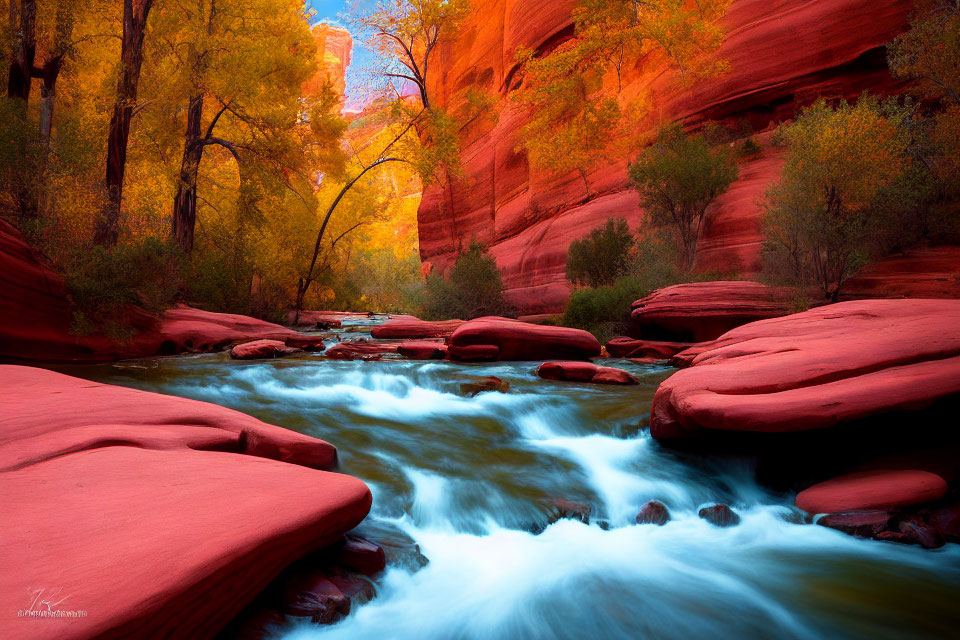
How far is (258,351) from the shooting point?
9703 millimetres

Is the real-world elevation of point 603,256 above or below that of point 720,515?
above

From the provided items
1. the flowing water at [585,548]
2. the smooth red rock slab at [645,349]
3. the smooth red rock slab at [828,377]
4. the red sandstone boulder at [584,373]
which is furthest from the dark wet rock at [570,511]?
the smooth red rock slab at [645,349]

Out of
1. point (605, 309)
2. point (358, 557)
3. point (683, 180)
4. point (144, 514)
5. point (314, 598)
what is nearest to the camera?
point (144, 514)

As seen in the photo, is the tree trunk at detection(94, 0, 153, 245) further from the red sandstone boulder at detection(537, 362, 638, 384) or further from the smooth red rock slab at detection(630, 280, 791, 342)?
the smooth red rock slab at detection(630, 280, 791, 342)

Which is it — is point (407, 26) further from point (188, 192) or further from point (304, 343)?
point (304, 343)

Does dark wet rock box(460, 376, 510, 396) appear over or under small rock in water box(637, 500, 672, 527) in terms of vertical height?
over

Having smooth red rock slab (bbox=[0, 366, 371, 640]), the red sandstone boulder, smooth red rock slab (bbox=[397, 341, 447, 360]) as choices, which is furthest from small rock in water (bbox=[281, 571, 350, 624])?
smooth red rock slab (bbox=[397, 341, 447, 360])

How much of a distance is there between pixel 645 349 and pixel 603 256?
7755 mm

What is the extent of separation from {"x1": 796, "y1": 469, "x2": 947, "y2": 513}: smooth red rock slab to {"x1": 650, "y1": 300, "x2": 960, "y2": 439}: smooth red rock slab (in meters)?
0.50

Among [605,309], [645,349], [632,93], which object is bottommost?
[645,349]

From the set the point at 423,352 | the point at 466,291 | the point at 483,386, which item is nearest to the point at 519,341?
the point at 423,352

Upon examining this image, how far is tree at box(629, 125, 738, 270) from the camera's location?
17938 mm

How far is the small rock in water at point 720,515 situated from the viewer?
4.08m

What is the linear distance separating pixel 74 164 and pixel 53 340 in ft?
11.1
